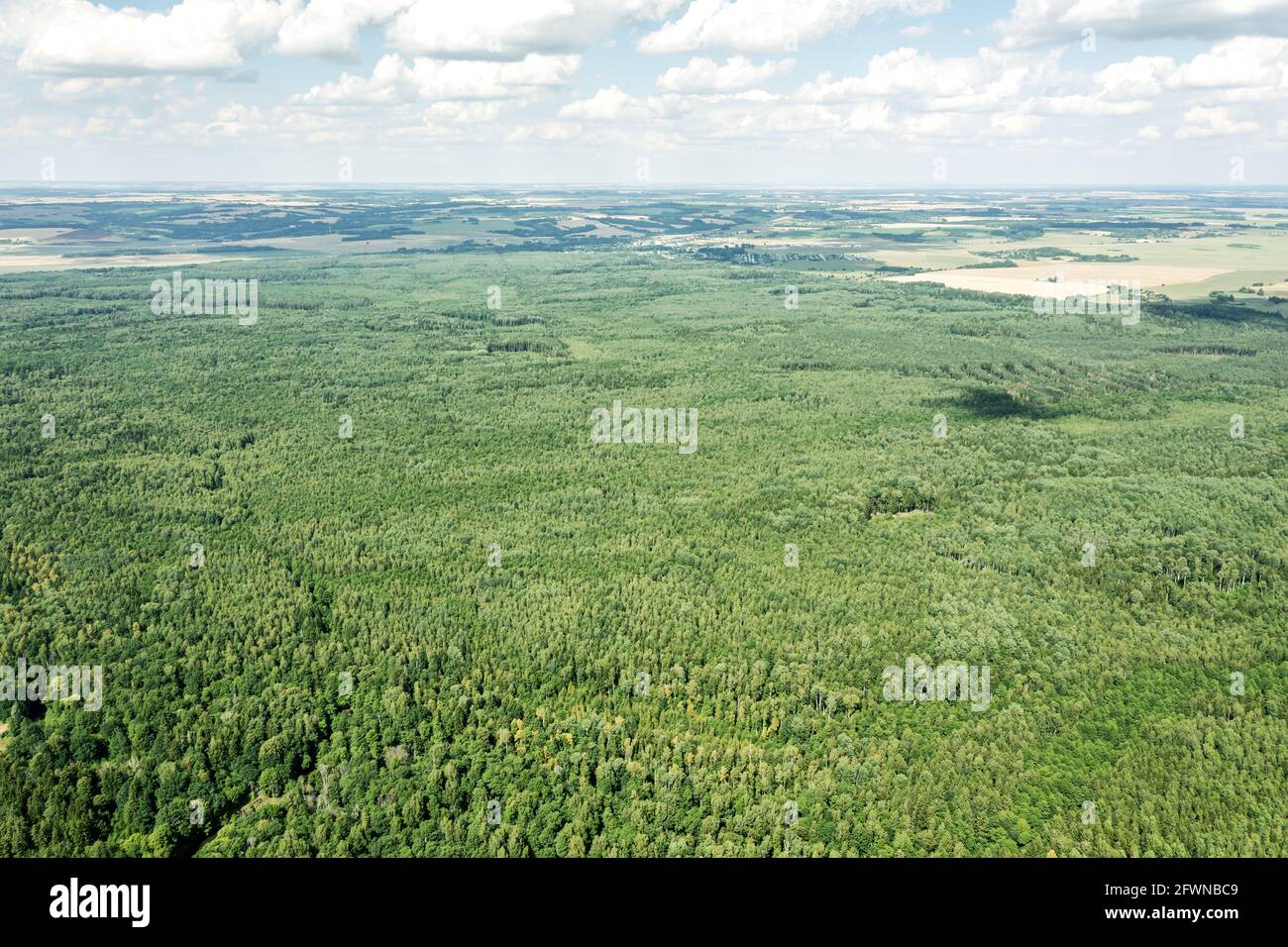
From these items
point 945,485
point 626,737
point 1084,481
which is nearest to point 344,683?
point 626,737

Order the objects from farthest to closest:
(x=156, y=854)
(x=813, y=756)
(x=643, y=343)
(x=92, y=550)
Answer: (x=643, y=343), (x=92, y=550), (x=813, y=756), (x=156, y=854)

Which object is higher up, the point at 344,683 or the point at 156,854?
the point at 344,683

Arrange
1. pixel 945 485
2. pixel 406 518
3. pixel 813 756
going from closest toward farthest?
1. pixel 813 756
2. pixel 406 518
3. pixel 945 485

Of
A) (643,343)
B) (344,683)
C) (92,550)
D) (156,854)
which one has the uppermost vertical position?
(643,343)

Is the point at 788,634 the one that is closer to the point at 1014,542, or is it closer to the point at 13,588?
the point at 1014,542

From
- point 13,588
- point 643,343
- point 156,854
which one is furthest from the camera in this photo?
point 643,343
